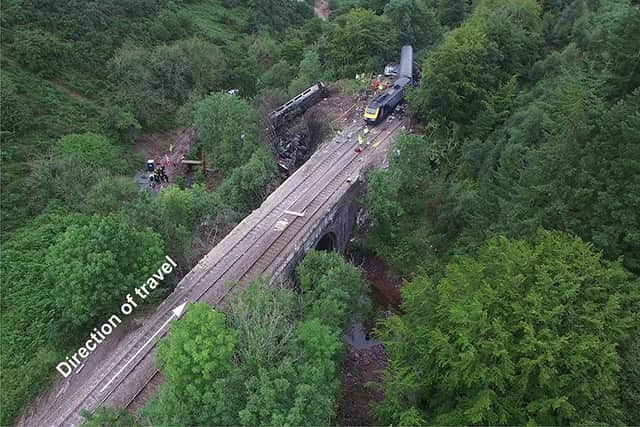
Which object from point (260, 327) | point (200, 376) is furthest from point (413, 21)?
point (200, 376)

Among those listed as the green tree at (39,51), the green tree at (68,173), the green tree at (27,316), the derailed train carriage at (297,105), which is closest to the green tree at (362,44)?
the derailed train carriage at (297,105)

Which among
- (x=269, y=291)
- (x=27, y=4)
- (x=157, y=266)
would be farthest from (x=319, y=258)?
(x=27, y=4)

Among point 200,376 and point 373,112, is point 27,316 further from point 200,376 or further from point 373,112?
point 373,112

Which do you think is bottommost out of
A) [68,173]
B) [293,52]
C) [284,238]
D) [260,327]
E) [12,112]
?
[284,238]

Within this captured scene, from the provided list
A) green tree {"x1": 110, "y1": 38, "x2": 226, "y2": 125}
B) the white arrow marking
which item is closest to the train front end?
green tree {"x1": 110, "y1": 38, "x2": 226, "y2": 125}

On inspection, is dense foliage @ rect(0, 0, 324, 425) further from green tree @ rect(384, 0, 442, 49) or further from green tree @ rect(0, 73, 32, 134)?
green tree @ rect(384, 0, 442, 49)

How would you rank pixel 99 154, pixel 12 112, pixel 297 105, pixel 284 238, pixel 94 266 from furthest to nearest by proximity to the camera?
pixel 297 105 < pixel 99 154 < pixel 12 112 < pixel 284 238 < pixel 94 266

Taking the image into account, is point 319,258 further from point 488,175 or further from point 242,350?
A: point 488,175
